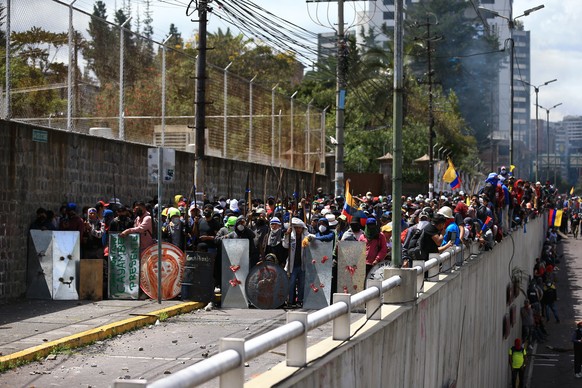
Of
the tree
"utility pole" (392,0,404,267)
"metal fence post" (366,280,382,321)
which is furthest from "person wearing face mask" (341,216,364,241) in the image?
the tree

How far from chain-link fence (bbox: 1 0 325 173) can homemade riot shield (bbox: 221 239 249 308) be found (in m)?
4.08

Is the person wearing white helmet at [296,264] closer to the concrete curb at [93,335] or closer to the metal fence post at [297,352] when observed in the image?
the concrete curb at [93,335]

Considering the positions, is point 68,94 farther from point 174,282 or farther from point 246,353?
point 246,353

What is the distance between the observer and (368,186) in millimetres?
46781

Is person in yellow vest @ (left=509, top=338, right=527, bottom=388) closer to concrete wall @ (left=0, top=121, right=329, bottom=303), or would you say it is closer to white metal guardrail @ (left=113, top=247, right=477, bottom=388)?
concrete wall @ (left=0, top=121, right=329, bottom=303)

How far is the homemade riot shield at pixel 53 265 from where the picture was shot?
17.3 m

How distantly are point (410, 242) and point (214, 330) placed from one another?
3521 millimetres

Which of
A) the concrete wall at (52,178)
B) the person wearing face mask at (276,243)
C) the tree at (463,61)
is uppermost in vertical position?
the tree at (463,61)

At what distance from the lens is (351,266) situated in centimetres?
1708

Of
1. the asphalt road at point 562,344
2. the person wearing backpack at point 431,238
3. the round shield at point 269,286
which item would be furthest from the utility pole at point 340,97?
the person wearing backpack at point 431,238

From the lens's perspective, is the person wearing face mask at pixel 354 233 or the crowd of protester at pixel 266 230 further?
the person wearing face mask at pixel 354 233

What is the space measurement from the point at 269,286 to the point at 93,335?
391cm

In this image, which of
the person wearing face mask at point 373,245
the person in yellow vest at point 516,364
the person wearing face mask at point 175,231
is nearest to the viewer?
the person wearing face mask at point 373,245

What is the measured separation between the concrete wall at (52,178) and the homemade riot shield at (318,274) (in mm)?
4357
